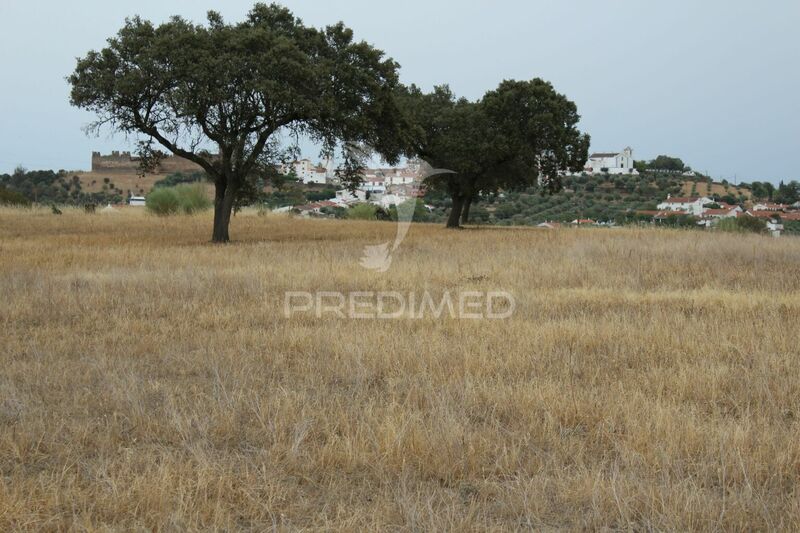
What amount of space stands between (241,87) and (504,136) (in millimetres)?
15029

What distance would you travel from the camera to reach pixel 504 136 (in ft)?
105

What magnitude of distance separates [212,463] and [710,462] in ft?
9.52

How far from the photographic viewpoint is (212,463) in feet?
12.1

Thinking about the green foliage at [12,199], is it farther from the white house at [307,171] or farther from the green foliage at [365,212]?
the green foliage at [365,212]

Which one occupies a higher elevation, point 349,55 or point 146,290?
point 349,55

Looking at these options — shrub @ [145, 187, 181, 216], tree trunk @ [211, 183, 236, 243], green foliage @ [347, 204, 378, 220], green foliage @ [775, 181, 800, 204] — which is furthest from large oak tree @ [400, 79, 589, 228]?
green foliage @ [775, 181, 800, 204]

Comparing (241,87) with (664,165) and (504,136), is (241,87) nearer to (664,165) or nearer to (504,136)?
(504,136)

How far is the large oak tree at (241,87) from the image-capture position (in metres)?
20.8

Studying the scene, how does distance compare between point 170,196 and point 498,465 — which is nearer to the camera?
point 498,465

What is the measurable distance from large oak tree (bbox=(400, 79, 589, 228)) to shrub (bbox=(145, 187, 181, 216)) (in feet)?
55.3

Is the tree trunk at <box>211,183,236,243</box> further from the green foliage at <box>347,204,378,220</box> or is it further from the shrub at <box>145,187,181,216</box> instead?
the green foliage at <box>347,204,378,220</box>

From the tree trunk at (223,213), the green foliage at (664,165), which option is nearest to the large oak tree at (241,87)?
the tree trunk at (223,213)

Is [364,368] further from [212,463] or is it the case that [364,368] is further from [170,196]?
[170,196]

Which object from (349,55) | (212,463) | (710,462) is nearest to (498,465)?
(710,462)
